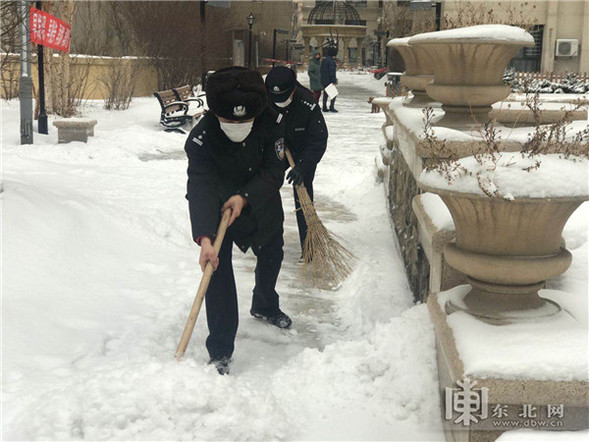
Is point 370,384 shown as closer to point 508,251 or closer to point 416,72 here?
point 508,251

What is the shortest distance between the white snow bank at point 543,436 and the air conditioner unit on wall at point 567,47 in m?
34.0

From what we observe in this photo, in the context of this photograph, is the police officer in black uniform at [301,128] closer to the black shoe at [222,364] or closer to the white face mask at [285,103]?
the white face mask at [285,103]

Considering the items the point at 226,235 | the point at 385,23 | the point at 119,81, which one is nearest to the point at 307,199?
the point at 226,235

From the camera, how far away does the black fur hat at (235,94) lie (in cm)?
384

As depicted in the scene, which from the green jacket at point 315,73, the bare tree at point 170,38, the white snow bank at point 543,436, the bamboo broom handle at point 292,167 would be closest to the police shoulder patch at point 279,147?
the bamboo broom handle at point 292,167

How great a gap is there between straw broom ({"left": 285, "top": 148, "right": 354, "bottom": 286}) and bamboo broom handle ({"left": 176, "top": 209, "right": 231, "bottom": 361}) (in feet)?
5.90

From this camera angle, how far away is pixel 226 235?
164 inches

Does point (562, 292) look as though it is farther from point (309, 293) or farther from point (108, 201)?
point (108, 201)

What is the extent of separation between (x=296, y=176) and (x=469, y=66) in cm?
165

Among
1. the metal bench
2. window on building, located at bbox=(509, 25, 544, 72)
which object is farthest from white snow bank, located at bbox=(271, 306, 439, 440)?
window on building, located at bbox=(509, 25, 544, 72)

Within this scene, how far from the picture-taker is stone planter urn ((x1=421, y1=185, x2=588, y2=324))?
3.06 meters

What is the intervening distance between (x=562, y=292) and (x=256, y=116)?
1.75 metres

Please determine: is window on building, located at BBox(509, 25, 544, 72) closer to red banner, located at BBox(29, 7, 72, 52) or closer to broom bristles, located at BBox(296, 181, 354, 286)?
red banner, located at BBox(29, 7, 72, 52)

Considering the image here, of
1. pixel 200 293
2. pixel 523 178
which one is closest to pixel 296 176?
pixel 200 293
